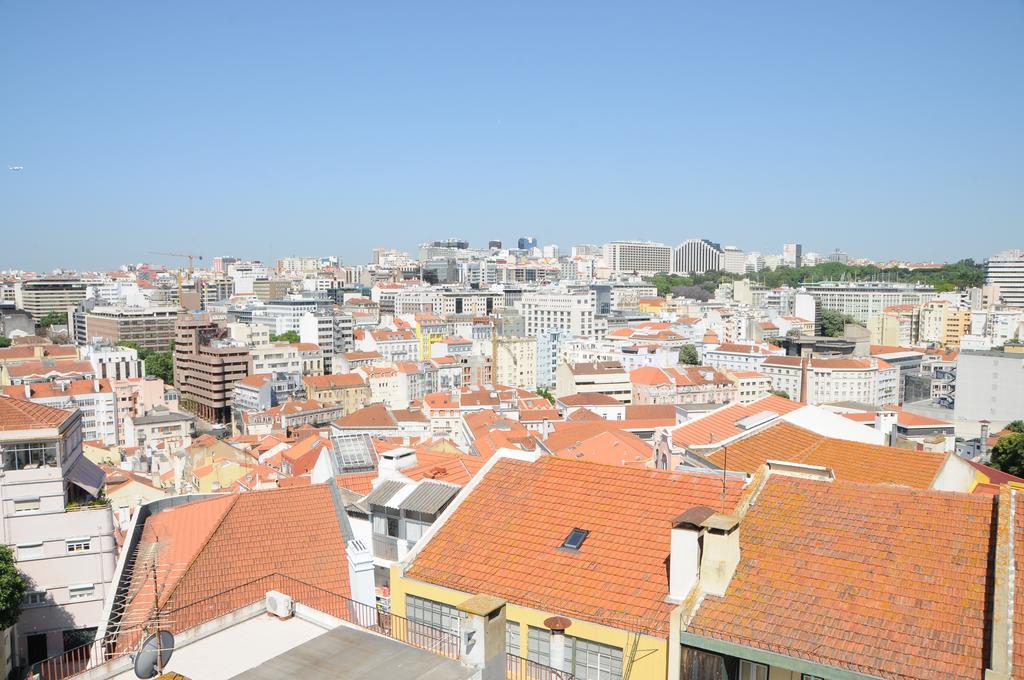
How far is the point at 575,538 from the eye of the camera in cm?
761

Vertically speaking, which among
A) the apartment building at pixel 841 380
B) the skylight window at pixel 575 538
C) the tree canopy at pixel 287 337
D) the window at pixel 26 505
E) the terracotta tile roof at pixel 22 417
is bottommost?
the apartment building at pixel 841 380

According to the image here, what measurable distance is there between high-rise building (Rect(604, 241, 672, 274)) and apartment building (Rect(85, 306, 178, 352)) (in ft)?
341

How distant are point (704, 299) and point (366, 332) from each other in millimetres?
71143

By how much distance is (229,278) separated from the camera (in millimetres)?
143625

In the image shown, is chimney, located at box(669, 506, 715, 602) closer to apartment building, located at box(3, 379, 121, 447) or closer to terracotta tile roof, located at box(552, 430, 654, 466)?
terracotta tile roof, located at box(552, 430, 654, 466)

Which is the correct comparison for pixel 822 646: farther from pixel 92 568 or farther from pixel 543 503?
pixel 92 568

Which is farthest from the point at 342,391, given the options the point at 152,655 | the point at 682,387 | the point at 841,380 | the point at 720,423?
the point at 152,655

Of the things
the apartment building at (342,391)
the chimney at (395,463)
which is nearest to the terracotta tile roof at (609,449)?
the chimney at (395,463)

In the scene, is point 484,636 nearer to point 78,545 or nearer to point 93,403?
point 78,545

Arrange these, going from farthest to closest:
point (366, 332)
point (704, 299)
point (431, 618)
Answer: point (704, 299) < point (366, 332) < point (431, 618)

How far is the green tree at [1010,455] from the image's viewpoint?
28359 millimetres

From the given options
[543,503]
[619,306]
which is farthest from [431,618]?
[619,306]

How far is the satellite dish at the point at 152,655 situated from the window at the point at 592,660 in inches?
122

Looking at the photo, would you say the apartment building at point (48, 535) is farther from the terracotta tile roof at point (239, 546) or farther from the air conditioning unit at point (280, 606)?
the air conditioning unit at point (280, 606)
